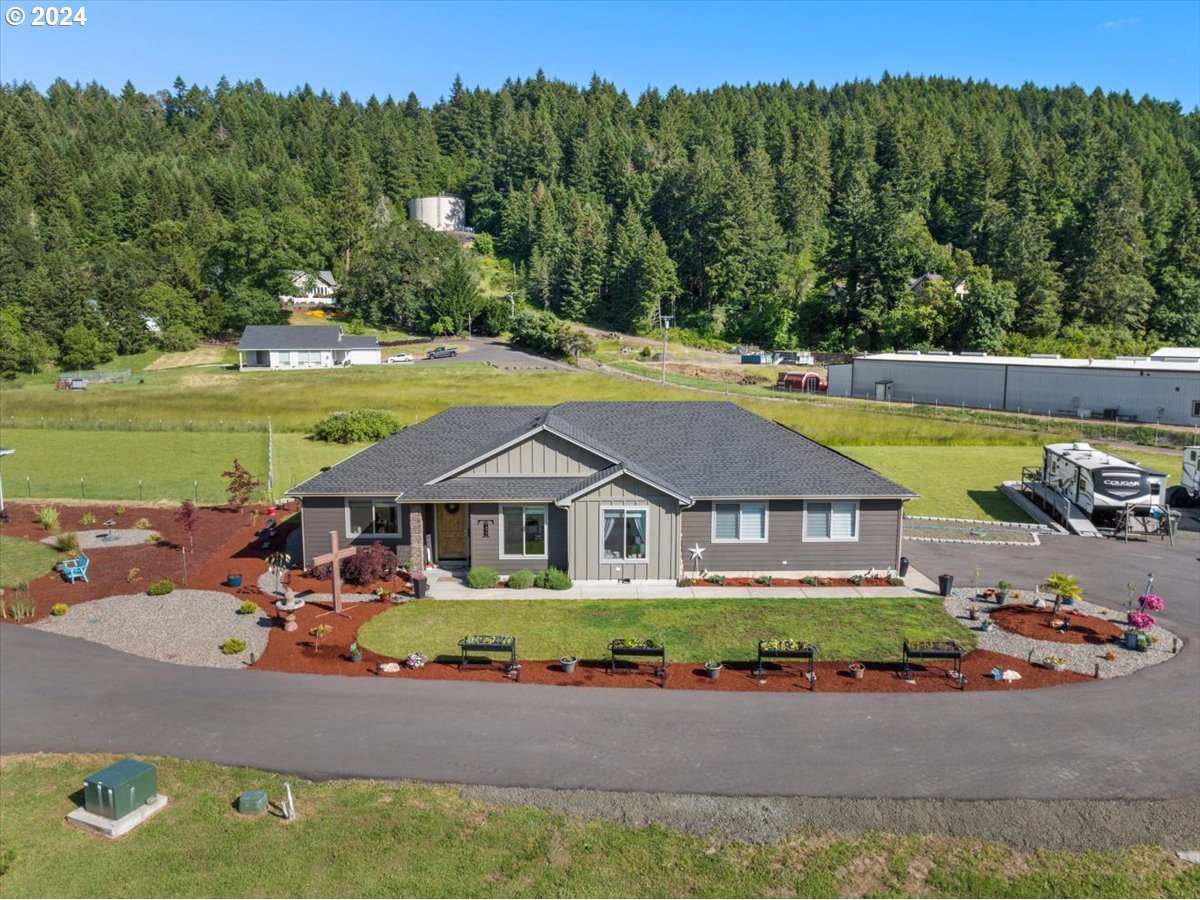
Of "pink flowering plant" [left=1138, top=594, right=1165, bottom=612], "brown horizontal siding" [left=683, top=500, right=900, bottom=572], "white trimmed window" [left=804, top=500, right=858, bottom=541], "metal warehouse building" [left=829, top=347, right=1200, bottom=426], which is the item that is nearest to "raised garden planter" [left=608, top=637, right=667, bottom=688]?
"brown horizontal siding" [left=683, top=500, right=900, bottom=572]

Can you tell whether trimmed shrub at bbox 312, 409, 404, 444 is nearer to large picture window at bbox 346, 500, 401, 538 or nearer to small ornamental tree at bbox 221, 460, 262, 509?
small ornamental tree at bbox 221, 460, 262, 509

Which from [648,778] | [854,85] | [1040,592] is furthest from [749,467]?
[854,85]

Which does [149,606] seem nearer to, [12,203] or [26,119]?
[12,203]

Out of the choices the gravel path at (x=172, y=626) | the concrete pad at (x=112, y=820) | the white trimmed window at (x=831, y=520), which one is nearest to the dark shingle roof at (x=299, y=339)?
the gravel path at (x=172, y=626)

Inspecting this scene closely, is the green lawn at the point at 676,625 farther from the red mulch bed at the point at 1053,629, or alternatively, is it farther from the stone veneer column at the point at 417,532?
the stone veneer column at the point at 417,532

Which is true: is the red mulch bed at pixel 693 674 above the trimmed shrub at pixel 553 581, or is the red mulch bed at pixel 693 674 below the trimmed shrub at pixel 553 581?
below
